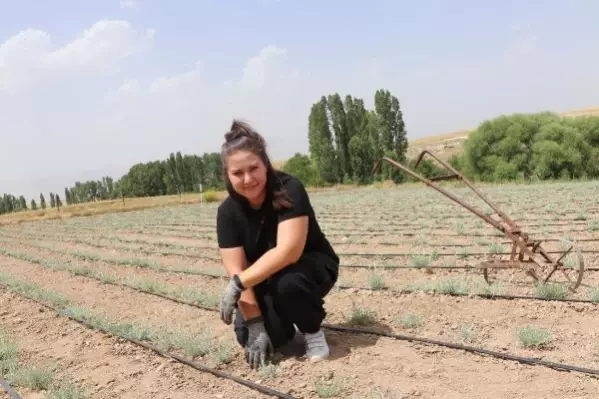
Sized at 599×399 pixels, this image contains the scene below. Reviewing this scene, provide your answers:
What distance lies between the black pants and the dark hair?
0.44 meters

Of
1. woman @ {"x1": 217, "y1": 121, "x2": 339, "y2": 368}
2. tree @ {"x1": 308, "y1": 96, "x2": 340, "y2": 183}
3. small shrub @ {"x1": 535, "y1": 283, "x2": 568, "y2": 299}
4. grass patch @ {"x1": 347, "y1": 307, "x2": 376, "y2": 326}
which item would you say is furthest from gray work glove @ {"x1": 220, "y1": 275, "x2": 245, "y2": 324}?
tree @ {"x1": 308, "y1": 96, "x2": 340, "y2": 183}

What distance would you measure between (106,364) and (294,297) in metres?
1.75

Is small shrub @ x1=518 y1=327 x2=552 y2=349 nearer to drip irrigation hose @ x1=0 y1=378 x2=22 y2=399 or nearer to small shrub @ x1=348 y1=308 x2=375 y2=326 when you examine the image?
small shrub @ x1=348 y1=308 x2=375 y2=326

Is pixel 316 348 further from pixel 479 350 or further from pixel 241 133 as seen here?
pixel 241 133

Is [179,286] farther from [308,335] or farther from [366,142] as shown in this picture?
[366,142]

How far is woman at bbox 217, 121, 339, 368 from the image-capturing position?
3.49 metres

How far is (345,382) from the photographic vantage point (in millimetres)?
3270

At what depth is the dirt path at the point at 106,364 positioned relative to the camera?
3598mm

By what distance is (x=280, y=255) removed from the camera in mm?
3479

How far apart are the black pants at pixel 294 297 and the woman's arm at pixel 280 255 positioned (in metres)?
0.13

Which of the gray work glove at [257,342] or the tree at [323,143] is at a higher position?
the tree at [323,143]

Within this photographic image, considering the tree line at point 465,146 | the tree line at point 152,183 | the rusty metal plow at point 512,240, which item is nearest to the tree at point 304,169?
the tree line at point 465,146

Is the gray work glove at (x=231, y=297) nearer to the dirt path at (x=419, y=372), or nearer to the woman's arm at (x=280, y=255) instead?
the woman's arm at (x=280, y=255)

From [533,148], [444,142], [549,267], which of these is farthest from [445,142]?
[549,267]
